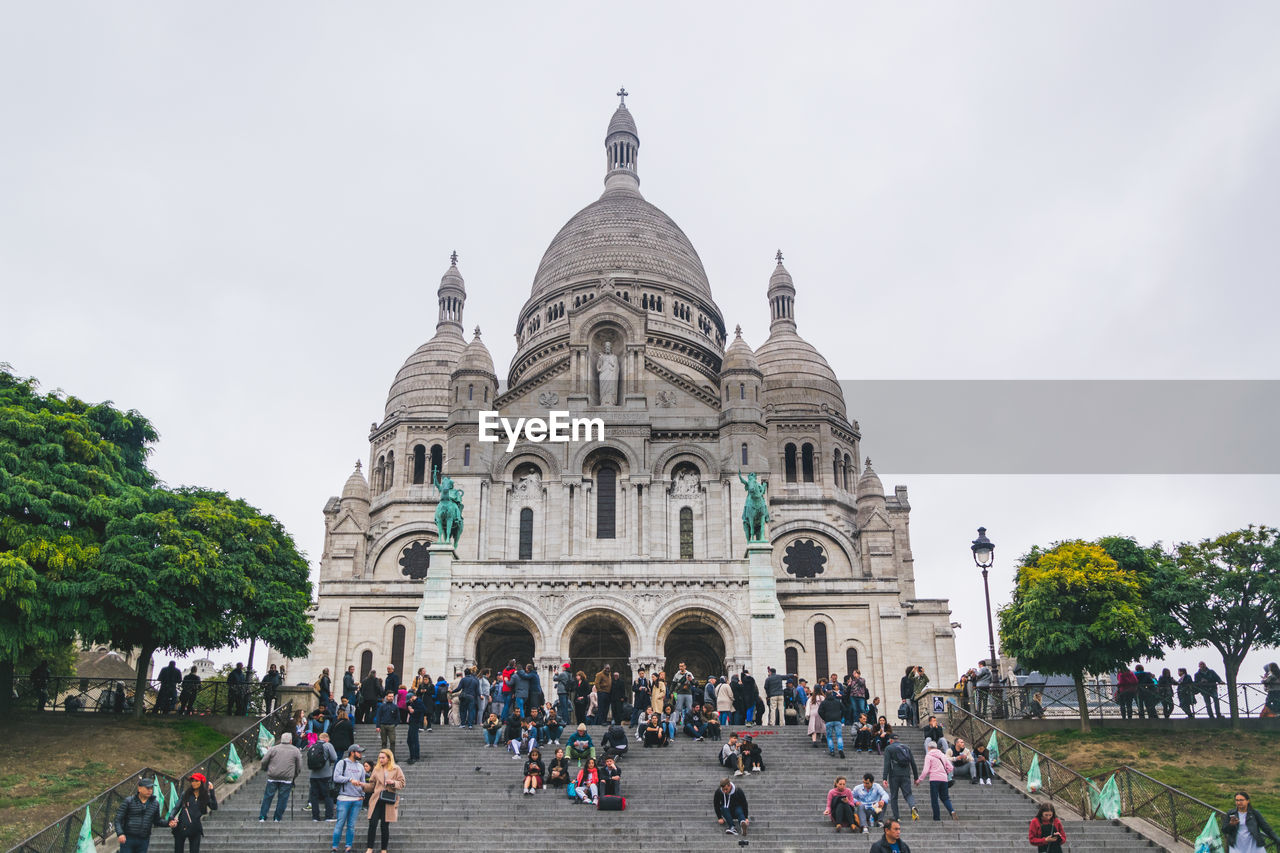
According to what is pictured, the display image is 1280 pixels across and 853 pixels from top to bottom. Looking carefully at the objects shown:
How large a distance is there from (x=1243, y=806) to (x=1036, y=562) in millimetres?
17978

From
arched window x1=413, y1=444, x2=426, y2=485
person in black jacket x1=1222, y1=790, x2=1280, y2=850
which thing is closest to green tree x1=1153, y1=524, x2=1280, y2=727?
person in black jacket x1=1222, y1=790, x2=1280, y2=850

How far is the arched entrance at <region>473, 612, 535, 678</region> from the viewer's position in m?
39.2

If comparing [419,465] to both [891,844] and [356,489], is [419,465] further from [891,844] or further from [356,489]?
[891,844]

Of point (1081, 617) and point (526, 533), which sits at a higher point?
point (526, 533)

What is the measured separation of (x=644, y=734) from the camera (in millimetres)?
25375

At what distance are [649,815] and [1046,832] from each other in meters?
7.11

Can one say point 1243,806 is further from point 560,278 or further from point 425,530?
point 560,278

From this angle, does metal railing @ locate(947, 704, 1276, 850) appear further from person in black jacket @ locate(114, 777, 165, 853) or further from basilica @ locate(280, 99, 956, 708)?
person in black jacket @ locate(114, 777, 165, 853)

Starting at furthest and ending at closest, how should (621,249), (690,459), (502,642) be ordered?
(621,249), (690,459), (502,642)

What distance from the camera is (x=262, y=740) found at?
2531 cm

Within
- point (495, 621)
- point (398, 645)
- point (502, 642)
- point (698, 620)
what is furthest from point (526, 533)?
point (698, 620)

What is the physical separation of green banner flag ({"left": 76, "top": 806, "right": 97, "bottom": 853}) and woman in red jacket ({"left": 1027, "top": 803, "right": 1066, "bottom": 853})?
47.6ft

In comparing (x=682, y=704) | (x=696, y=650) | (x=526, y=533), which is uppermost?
(x=526, y=533)

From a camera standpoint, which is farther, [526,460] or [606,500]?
[526,460]
